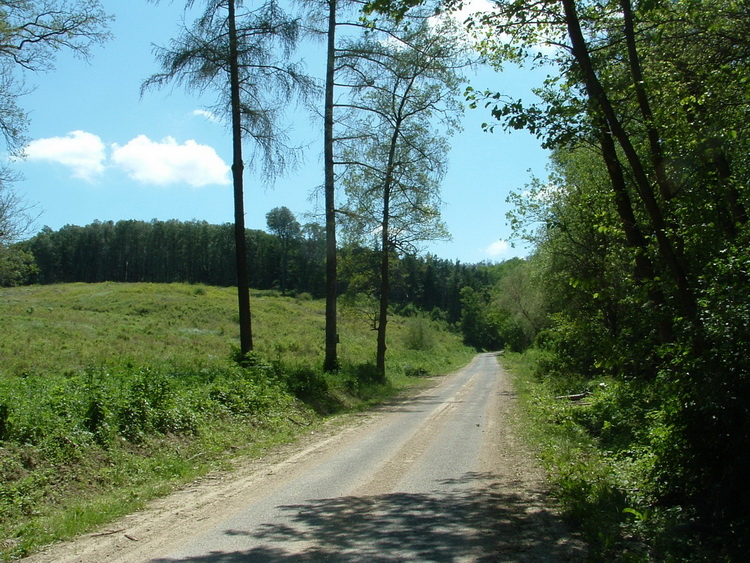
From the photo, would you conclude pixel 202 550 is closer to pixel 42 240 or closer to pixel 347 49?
pixel 347 49

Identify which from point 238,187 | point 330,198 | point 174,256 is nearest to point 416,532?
point 238,187

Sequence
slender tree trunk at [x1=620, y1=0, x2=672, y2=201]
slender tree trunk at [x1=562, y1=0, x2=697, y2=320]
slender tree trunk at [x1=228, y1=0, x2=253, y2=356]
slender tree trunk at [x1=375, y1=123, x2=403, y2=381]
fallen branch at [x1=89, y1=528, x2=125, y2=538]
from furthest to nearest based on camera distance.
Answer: slender tree trunk at [x1=375, y1=123, x2=403, y2=381] < slender tree trunk at [x1=228, y1=0, x2=253, y2=356] < slender tree trunk at [x1=620, y1=0, x2=672, y2=201] < slender tree trunk at [x1=562, y1=0, x2=697, y2=320] < fallen branch at [x1=89, y1=528, x2=125, y2=538]

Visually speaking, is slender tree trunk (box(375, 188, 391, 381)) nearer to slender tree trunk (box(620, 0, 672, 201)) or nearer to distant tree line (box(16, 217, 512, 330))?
slender tree trunk (box(620, 0, 672, 201))

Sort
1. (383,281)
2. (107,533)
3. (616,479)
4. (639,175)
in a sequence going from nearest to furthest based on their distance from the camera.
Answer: (107,533)
(616,479)
(639,175)
(383,281)

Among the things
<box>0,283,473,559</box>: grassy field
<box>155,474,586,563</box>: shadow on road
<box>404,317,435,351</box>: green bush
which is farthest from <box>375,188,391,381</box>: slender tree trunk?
<box>404,317,435,351</box>: green bush

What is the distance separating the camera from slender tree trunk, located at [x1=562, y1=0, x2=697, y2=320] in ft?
22.4

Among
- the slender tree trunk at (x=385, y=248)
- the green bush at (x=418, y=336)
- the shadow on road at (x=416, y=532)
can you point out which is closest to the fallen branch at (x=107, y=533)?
the shadow on road at (x=416, y=532)

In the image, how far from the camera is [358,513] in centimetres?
636

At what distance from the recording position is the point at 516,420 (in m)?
14.1

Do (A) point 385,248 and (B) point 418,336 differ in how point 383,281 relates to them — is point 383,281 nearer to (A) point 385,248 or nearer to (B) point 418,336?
(A) point 385,248

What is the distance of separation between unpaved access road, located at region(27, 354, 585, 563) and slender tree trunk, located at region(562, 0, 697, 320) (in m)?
3.11

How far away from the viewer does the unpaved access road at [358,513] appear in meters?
5.18

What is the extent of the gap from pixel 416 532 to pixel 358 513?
0.97m

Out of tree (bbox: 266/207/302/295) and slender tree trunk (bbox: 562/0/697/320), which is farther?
tree (bbox: 266/207/302/295)
